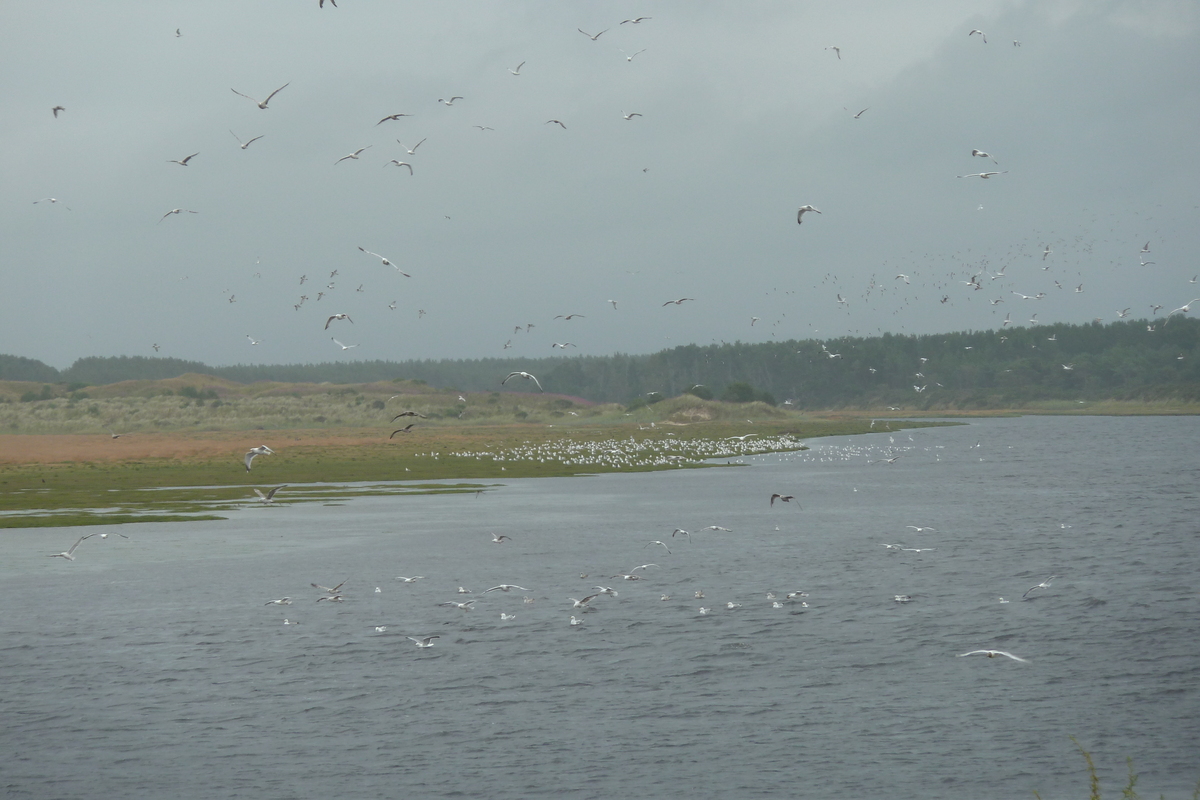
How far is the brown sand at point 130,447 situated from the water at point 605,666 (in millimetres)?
43725

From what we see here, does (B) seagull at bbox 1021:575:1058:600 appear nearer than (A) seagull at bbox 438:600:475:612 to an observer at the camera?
No

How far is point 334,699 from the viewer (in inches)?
660

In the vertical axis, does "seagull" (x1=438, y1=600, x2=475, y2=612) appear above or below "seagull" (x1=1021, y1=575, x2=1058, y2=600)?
above

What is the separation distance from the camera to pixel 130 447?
8994cm

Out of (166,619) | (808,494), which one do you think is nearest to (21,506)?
(166,619)

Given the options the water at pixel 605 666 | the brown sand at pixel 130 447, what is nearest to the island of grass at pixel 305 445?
the brown sand at pixel 130 447

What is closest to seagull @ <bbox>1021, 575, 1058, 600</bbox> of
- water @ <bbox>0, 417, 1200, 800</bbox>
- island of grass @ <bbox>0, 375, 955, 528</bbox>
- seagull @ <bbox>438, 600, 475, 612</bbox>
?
water @ <bbox>0, 417, 1200, 800</bbox>

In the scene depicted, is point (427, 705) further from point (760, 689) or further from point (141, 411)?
point (141, 411)

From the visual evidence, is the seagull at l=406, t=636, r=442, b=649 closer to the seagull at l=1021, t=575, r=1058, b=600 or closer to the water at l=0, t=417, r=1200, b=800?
the water at l=0, t=417, r=1200, b=800

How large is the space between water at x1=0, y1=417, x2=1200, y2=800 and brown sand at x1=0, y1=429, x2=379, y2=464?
43725 mm

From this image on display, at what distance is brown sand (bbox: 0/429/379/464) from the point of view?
257 ft

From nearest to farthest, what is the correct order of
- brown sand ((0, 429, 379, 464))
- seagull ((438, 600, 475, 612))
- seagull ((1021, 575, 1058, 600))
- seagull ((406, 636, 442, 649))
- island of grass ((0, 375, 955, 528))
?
seagull ((406, 636, 442, 649)), seagull ((438, 600, 475, 612)), seagull ((1021, 575, 1058, 600)), island of grass ((0, 375, 955, 528)), brown sand ((0, 429, 379, 464))

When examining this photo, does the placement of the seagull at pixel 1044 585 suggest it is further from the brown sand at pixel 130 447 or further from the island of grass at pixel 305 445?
the brown sand at pixel 130 447

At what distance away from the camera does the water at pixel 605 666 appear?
1360 cm
